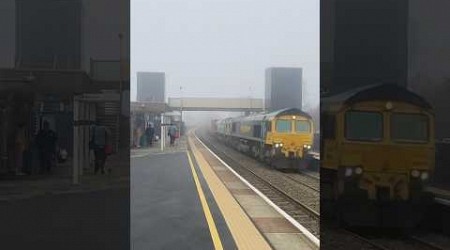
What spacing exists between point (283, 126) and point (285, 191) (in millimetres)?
431

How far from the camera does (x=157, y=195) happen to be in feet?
10.0

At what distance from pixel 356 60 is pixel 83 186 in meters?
1.72

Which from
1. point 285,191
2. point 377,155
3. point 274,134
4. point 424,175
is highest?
point 274,134

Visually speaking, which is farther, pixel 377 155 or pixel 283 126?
pixel 283 126

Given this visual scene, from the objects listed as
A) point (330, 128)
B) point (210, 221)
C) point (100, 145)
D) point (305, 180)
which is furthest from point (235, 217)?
point (100, 145)

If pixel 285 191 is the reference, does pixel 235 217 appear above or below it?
below

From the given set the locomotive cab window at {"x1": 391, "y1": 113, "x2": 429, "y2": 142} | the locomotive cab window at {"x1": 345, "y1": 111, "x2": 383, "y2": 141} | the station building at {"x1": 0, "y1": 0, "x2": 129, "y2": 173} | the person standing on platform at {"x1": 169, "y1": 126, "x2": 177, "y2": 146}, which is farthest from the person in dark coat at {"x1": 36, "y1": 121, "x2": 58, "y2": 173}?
the locomotive cab window at {"x1": 391, "y1": 113, "x2": 429, "y2": 142}

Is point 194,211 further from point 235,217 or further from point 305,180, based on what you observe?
point 305,180

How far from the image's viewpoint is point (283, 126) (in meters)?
3.10

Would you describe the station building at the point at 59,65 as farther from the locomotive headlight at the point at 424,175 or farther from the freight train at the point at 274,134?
the locomotive headlight at the point at 424,175

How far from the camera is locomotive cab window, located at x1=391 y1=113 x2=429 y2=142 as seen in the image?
2.88 meters

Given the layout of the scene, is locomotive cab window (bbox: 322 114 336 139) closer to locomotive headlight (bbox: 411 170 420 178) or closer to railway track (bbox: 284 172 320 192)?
railway track (bbox: 284 172 320 192)

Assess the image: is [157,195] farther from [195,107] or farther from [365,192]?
[365,192]

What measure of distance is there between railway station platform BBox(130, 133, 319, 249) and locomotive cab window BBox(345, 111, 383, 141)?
0.65m
